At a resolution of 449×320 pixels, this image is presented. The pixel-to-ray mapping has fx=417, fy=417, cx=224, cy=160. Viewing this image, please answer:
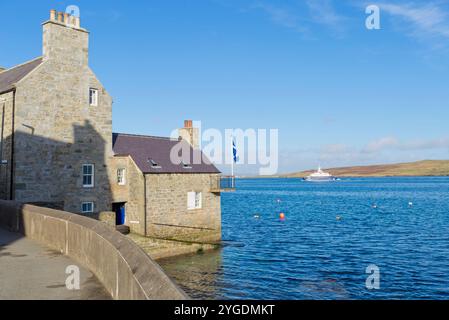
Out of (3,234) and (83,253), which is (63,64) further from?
(83,253)

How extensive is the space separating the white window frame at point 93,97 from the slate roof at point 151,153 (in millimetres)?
4318

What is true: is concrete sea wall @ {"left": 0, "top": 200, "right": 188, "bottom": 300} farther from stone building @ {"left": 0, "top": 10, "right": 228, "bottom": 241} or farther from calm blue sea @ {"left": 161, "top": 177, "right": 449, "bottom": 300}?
stone building @ {"left": 0, "top": 10, "right": 228, "bottom": 241}

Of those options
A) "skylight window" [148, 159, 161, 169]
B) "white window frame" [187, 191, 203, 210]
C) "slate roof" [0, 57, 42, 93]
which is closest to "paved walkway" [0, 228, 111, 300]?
"slate roof" [0, 57, 42, 93]

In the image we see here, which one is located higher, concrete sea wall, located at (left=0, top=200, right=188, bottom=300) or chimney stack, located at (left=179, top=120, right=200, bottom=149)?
chimney stack, located at (left=179, top=120, right=200, bottom=149)

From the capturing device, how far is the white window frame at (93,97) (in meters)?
30.8

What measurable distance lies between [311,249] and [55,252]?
2839 cm

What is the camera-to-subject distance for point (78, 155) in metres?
30.1

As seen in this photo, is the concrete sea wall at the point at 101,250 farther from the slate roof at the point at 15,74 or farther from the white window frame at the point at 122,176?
the white window frame at the point at 122,176

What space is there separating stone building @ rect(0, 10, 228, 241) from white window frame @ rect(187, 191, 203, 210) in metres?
0.09

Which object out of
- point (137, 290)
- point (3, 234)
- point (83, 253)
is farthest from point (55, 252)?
point (137, 290)

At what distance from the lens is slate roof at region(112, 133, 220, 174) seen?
33500 millimetres

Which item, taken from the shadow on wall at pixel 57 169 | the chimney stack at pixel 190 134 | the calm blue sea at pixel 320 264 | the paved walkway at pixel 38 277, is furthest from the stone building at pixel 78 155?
the paved walkway at pixel 38 277

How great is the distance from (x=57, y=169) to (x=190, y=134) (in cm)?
1567
